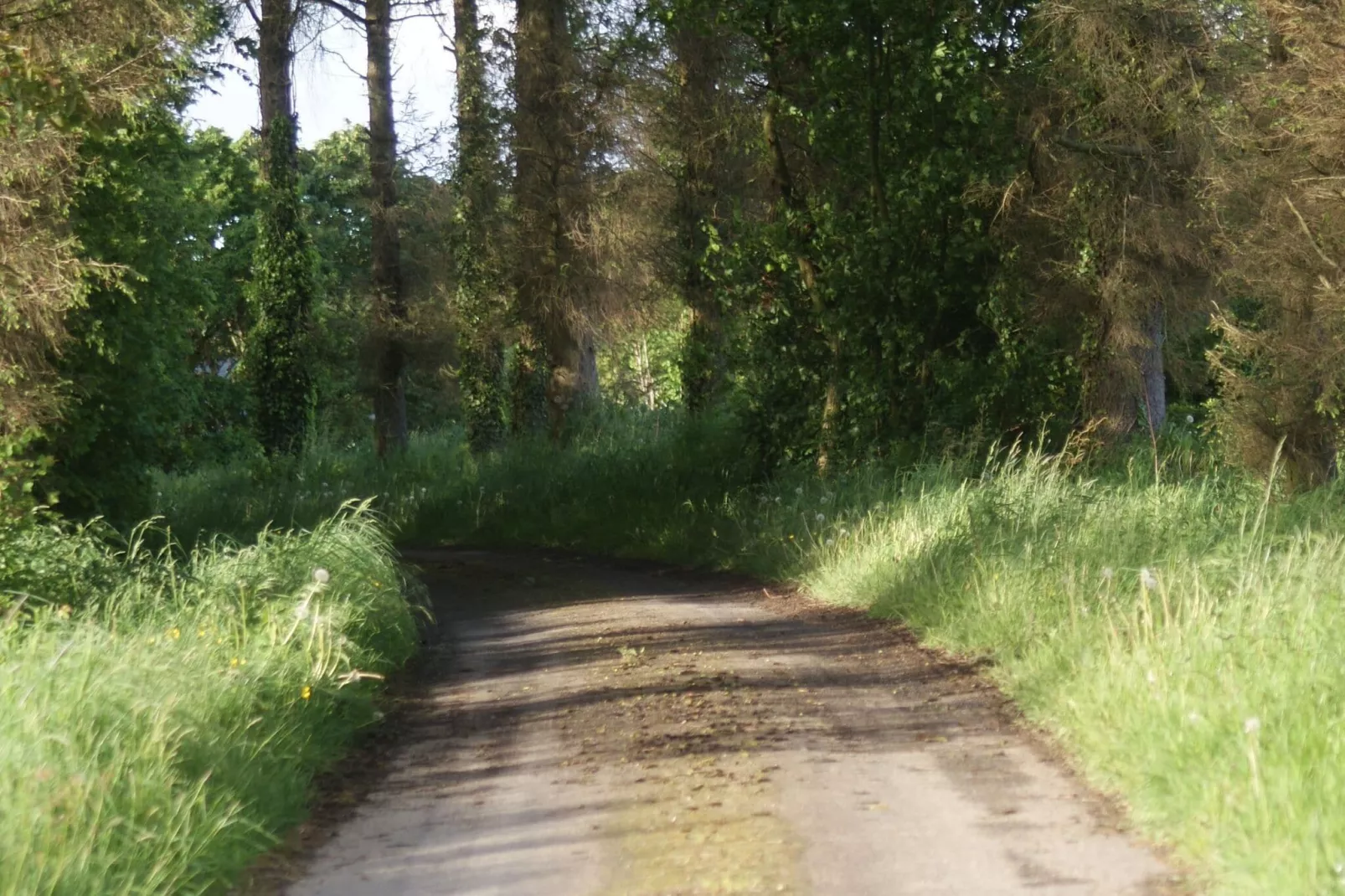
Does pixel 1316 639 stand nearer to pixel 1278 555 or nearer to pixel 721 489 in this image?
pixel 1278 555

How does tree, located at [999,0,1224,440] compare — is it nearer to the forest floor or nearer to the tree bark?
the forest floor

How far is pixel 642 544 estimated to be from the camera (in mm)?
22656

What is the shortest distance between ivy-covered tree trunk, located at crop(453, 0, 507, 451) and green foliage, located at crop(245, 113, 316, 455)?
12.8 feet

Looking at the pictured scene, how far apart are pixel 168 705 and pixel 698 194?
2225 centimetres

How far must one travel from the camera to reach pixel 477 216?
94.2ft

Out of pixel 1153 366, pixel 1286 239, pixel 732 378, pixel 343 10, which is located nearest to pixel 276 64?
pixel 343 10

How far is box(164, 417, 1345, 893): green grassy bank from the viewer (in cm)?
581

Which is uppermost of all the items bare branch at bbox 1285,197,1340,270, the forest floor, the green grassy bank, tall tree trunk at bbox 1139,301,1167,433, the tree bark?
the tree bark

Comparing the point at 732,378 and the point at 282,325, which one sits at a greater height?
the point at 282,325

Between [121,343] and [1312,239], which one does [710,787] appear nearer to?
[1312,239]

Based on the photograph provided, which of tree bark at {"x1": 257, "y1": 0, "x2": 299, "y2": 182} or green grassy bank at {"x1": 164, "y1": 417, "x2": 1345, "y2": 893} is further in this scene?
tree bark at {"x1": 257, "y1": 0, "x2": 299, "y2": 182}

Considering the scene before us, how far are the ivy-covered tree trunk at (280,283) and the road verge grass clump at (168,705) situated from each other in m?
20.1

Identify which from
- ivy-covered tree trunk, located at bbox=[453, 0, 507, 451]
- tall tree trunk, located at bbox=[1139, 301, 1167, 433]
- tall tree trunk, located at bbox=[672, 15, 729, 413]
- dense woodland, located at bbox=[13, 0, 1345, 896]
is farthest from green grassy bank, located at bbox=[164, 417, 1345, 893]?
ivy-covered tree trunk, located at bbox=[453, 0, 507, 451]

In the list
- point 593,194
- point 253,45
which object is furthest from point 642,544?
point 253,45
